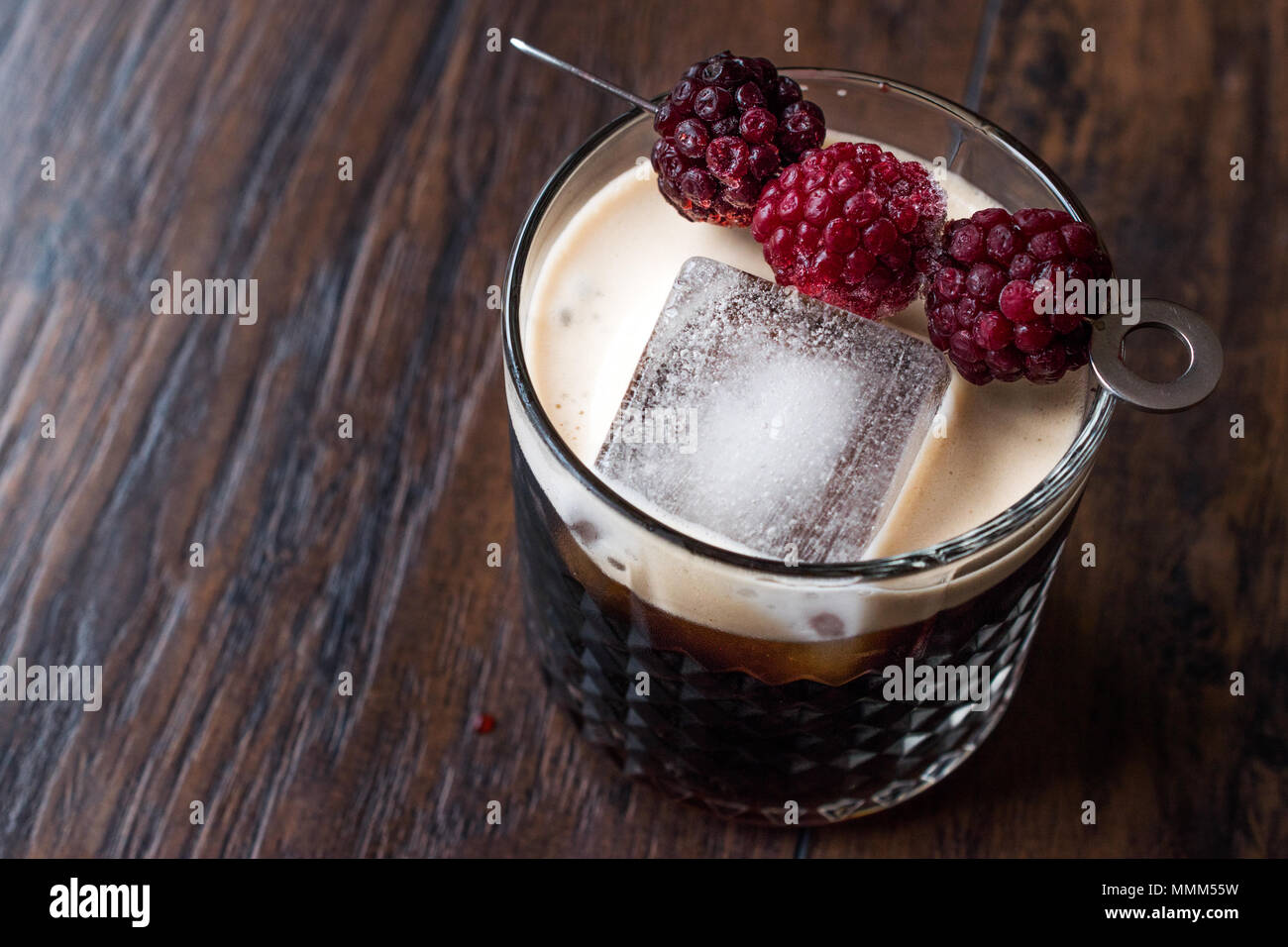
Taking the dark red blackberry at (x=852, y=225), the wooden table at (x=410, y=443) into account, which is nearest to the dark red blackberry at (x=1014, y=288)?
the dark red blackberry at (x=852, y=225)

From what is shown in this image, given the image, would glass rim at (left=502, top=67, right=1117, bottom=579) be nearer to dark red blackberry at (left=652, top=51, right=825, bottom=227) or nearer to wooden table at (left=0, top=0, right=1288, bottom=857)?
dark red blackberry at (left=652, top=51, right=825, bottom=227)

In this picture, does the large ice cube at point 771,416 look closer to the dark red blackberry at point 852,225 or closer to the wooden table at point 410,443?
the dark red blackberry at point 852,225

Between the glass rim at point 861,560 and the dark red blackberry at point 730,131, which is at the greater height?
the dark red blackberry at point 730,131

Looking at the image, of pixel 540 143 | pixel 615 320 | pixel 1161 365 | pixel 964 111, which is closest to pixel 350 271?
pixel 540 143

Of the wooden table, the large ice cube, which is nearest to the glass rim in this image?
the large ice cube

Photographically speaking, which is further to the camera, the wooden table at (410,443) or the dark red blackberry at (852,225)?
the wooden table at (410,443)

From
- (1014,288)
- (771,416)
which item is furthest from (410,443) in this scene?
(1014,288)

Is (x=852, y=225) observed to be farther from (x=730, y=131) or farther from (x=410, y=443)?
(x=410, y=443)
